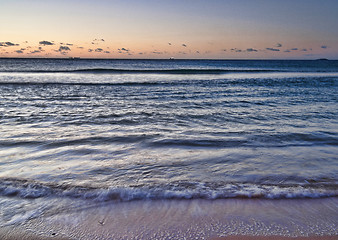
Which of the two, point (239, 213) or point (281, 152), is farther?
point (281, 152)

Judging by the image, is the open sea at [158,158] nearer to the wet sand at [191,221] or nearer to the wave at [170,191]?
the wave at [170,191]

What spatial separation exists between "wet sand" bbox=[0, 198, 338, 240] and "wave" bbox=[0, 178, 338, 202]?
15 centimetres

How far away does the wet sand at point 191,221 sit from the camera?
2.78m

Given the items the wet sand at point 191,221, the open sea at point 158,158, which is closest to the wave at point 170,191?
the open sea at point 158,158

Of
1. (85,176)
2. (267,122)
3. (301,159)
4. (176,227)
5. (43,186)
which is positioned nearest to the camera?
(176,227)

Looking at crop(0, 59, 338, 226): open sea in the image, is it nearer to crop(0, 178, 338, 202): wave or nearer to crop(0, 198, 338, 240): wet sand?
crop(0, 178, 338, 202): wave

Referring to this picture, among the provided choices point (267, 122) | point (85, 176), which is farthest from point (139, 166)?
point (267, 122)

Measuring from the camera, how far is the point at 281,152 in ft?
18.6

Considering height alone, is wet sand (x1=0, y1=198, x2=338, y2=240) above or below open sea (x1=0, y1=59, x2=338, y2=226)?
above

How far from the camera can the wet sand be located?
9.11ft

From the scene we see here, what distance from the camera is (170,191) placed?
3.81m

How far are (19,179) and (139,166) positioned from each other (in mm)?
2073

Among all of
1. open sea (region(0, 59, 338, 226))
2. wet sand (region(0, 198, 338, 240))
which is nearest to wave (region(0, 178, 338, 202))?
open sea (region(0, 59, 338, 226))

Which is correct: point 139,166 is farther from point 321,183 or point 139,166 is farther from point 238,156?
point 321,183
